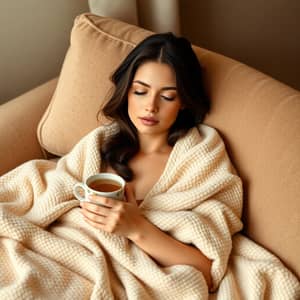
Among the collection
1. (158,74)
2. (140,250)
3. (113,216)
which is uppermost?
(158,74)

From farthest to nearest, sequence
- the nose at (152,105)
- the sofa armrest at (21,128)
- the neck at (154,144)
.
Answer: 1. the sofa armrest at (21,128)
2. the neck at (154,144)
3. the nose at (152,105)

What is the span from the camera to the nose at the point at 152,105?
4.19 feet

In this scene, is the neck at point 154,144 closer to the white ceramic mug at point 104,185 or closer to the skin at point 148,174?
the skin at point 148,174

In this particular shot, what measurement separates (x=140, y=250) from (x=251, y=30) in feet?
4.24

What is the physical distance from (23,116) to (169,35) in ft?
1.77

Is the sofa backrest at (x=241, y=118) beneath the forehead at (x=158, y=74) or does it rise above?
beneath

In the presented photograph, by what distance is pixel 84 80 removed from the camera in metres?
1.56

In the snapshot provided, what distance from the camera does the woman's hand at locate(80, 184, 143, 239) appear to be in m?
1.13

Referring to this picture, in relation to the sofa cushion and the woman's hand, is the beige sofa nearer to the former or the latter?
the sofa cushion

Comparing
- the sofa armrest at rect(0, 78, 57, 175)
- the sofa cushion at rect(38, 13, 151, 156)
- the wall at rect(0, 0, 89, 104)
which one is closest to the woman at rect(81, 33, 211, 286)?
the sofa cushion at rect(38, 13, 151, 156)

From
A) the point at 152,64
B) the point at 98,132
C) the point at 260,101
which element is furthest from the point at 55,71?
the point at 260,101

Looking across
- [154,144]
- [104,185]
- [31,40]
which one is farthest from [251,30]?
[104,185]

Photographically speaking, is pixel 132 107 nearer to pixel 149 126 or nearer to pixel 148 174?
pixel 149 126

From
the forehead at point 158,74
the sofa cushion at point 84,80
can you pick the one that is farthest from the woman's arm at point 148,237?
the sofa cushion at point 84,80
